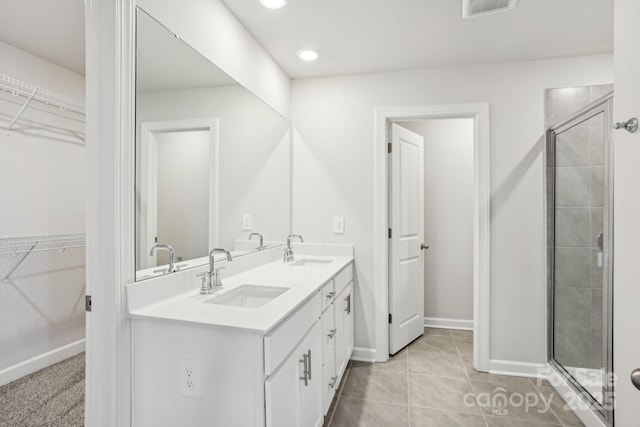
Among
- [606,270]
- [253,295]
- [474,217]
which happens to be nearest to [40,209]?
[253,295]

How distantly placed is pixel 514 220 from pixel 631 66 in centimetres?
177

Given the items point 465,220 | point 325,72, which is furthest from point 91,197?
point 465,220

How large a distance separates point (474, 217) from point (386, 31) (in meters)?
1.53

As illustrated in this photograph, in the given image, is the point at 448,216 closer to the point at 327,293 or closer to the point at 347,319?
the point at 347,319

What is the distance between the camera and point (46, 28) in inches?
87.0

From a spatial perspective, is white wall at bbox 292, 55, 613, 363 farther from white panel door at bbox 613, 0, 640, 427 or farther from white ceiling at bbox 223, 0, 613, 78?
white panel door at bbox 613, 0, 640, 427

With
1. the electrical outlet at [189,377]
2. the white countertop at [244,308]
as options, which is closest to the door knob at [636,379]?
the white countertop at [244,308]

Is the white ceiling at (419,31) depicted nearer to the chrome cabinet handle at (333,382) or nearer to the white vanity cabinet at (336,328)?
the white vanity cabinet at (336,328)

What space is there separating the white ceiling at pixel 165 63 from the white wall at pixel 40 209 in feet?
5.51

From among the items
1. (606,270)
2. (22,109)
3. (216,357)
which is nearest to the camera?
(216,357)

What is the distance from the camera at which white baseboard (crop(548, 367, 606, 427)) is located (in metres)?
1.93

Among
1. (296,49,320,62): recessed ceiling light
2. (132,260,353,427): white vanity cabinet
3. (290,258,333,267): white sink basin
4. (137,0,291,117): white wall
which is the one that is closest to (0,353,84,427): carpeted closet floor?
(132,260,353,427): white vanity cabinet

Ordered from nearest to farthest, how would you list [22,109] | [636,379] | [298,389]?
1. [636,379]
2. [298,389]
3. [22,109]

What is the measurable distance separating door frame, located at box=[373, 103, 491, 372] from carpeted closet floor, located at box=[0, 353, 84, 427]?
84.1 inches
